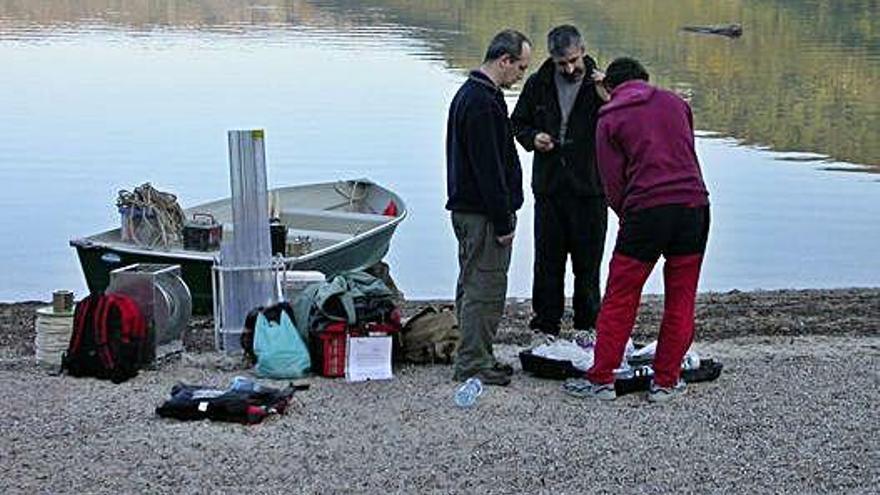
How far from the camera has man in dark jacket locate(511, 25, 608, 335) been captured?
802 cm

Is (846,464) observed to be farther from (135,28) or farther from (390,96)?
(135,28)

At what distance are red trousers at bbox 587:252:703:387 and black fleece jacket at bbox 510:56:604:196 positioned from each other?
1074mm

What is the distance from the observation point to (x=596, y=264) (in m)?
8.25

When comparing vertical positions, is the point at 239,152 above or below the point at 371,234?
above

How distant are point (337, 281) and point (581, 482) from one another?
2316mm

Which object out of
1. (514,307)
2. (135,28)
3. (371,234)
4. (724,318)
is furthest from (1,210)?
(135,28)

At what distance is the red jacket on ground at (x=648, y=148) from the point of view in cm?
680

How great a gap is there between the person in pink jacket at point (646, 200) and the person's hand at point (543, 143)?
91 cm

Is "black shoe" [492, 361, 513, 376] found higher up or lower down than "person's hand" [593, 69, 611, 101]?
lower down

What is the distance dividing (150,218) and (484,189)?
548 cm

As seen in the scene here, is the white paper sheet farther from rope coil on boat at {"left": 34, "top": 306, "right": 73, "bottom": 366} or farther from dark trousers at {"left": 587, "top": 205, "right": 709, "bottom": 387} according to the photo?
rope coil on boat at {"left": 34, "top": 306, "right": 73, "bottom": 366}

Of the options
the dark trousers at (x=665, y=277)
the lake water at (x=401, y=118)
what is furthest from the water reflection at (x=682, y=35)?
the dark trousers at (x=665, y=277)

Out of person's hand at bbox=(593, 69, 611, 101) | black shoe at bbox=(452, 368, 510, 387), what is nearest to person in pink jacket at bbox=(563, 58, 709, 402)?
black shoe at bbox=(452, 368, 510, 387)

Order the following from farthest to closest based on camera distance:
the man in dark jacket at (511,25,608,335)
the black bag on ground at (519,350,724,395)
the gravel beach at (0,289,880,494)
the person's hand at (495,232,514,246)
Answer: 1. the man in dark jacket at (511,25,608,335)
2. the black bag on ground at (519,350,724,395)
3. the person's hand at (495,232,514,246)
4. the gravel beach at (0,289,880,494)
